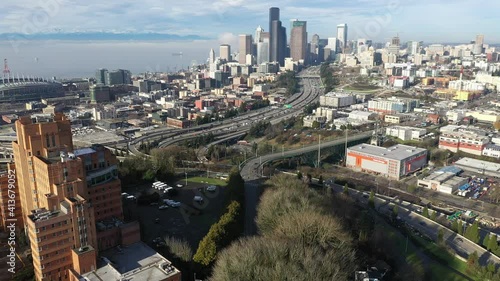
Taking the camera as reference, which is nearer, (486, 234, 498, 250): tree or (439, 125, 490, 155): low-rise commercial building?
(486, 234, 498, 250): tree

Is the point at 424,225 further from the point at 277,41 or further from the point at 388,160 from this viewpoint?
the point at 277,41

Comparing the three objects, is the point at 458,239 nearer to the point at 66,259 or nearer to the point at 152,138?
the point at 66,259

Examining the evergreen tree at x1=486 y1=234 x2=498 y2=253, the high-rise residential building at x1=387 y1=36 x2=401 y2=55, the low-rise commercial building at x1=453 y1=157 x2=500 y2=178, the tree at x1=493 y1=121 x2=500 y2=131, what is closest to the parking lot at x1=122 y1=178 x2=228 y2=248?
the evergreen tree at x1=486 y1=234 x2=498 y2=253

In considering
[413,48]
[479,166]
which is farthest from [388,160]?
[413,48]

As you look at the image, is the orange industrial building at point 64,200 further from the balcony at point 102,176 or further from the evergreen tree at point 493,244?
the evergreen tree at point 493,244

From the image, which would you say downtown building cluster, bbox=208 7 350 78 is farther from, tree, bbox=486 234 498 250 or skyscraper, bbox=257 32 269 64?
tree, bbox=486 234 498 250

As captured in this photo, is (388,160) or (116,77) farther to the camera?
(116,77)

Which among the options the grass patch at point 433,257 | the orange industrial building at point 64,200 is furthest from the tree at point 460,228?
the orange industrial building at point 64,200
